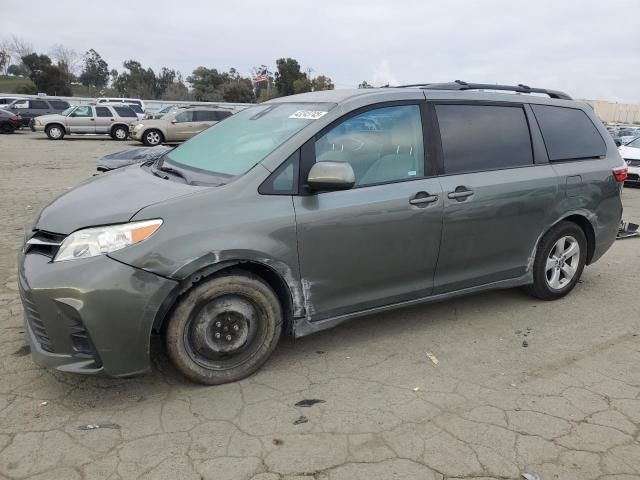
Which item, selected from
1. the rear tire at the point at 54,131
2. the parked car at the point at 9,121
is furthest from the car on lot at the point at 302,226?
the parked car at the point at 9,121

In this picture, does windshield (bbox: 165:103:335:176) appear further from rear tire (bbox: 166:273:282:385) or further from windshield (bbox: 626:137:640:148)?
windshield (bbox: 626:137:640:148)

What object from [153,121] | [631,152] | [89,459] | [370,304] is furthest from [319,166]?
[153,121]

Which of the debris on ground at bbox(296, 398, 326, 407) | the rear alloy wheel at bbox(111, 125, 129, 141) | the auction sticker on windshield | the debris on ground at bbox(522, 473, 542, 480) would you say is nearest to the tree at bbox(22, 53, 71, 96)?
the rear alloy wheel at bbox(111, 125, 129, 141)

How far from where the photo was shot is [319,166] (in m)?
3.09

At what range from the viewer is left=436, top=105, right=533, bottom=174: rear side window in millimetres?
3797

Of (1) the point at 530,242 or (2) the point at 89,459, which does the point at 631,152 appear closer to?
(1) the point at 530,242

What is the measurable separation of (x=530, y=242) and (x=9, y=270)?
4.82m

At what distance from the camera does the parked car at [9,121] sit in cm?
2428

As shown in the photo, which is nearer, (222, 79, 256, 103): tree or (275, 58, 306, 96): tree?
(275, 58, 306, 96): tree

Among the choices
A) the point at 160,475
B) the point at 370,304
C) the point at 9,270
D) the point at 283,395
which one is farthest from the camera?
the point at 9,270

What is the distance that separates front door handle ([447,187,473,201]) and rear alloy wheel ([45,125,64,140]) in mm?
23263

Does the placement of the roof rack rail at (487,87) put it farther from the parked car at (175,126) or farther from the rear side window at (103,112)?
the rear side window at (103,112)

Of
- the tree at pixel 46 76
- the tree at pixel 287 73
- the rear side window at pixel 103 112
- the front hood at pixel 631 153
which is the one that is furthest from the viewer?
the tree at pixel 287 73

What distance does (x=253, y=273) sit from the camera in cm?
311
